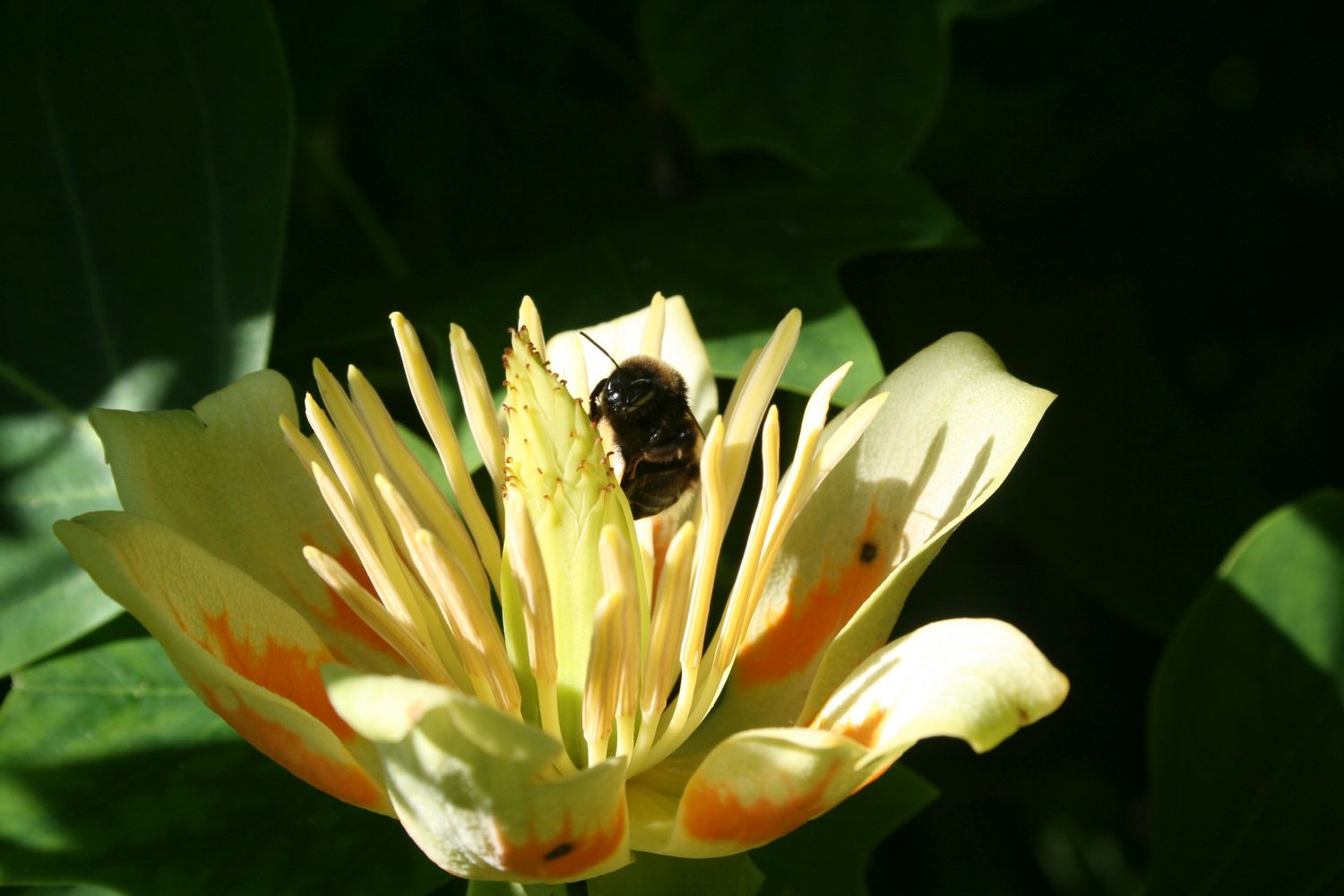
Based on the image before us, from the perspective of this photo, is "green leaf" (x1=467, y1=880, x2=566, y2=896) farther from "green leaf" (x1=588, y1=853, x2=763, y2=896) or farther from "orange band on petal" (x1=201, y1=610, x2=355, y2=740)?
"orange band on petal" (x1=201, y1=610, x2=355, y2=740)

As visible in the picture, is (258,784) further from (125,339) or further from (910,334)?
(910,334)

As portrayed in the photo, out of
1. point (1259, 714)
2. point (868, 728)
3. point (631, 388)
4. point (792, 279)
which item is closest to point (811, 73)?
point (792, 279)

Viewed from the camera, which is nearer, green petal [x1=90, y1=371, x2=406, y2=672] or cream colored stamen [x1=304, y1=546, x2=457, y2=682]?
cream colored stamen [x1=304, y1=546, x2=457, y2=682]

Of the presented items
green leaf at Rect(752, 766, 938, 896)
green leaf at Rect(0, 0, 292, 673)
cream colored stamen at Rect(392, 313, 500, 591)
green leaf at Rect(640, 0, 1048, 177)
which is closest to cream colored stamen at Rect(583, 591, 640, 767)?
cream colored stamen at Rect(392, 313, 500, 591)

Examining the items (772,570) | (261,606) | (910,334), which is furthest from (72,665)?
(910,334)

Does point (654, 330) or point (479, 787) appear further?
point (654, 330)

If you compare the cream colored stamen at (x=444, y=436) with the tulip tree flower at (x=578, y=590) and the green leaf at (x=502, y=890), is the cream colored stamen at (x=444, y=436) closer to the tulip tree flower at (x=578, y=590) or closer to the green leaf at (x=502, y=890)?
the tulip tree flower at (x=578, y=590)

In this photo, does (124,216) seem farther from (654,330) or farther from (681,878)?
(681,878)
